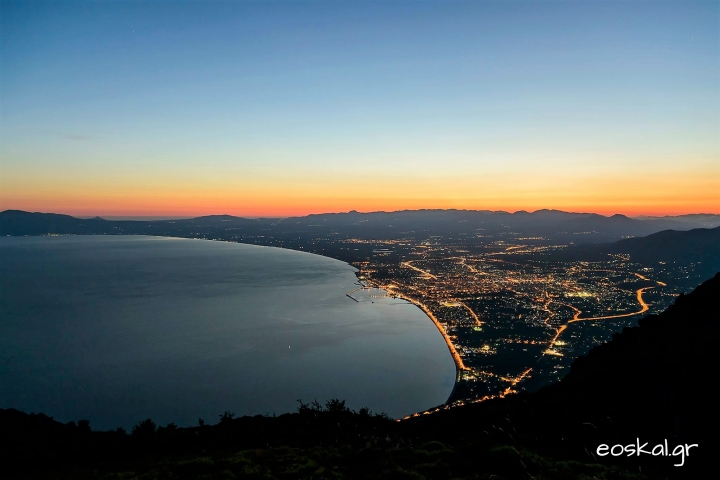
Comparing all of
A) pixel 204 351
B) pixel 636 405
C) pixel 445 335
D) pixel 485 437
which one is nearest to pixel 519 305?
pixel 445 335

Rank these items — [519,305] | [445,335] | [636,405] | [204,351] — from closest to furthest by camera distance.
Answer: [636,405] < [204,351] < [445,335] < [519,305]

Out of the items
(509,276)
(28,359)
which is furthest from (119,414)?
(509,276)

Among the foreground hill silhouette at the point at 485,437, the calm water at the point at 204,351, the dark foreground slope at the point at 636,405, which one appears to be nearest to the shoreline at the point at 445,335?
the calm water at the point at 204,351

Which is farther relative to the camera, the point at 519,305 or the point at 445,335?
the point at 519,305

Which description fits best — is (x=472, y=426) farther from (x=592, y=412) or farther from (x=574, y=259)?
(x=574, y=259)

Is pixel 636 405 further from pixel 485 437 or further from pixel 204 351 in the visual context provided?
pixel 204 351

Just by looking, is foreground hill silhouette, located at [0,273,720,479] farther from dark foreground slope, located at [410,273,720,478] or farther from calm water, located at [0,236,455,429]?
calm water, located at [0,236,455,429]

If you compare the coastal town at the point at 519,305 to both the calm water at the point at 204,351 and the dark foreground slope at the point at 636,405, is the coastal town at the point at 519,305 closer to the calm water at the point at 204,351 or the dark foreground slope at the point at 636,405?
the calm water at the point at 204,351
